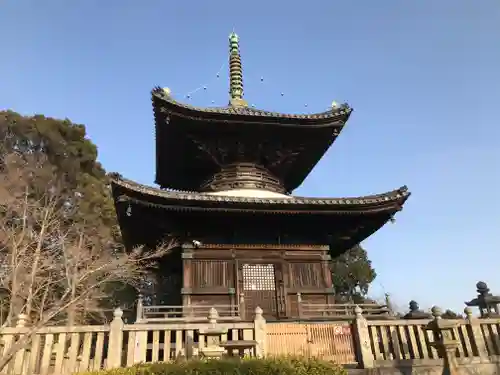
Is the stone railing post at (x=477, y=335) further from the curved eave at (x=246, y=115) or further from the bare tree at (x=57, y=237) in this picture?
the bare tree at (x=57, y=237)

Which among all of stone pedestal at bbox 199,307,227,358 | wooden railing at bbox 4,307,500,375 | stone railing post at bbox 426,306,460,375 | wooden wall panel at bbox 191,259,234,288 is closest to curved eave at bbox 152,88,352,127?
wooden wall panel at bbox 191,259,234,288

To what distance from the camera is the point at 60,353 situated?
369 inches

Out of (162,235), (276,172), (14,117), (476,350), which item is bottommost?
(476,350)

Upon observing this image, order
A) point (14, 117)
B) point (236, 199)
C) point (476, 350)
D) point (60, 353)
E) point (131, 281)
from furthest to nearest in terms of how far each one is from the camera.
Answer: point (14, 117) → point (131, 281) → point (236, 199) → point (476, 350) → point (60, 353)

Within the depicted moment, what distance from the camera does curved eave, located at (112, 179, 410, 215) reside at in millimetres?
13680

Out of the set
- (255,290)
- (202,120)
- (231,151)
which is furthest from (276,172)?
(255,290)

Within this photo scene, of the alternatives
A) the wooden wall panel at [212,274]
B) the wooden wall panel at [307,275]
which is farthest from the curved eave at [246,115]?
the wooden wall panel at [307,275]

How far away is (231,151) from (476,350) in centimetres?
1143

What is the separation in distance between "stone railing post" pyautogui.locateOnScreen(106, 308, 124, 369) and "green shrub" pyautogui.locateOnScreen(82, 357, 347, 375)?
145 cm

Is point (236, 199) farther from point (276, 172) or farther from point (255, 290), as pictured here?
point (276, 172)

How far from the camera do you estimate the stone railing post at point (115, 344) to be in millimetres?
9430

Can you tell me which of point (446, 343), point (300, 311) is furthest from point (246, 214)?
point (446, 343)

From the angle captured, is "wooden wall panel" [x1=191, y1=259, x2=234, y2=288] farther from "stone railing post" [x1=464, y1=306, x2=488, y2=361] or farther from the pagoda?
"stone railing post" [x1=464, y1=306, x2=488, y2=361]

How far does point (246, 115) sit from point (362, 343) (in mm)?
9677
